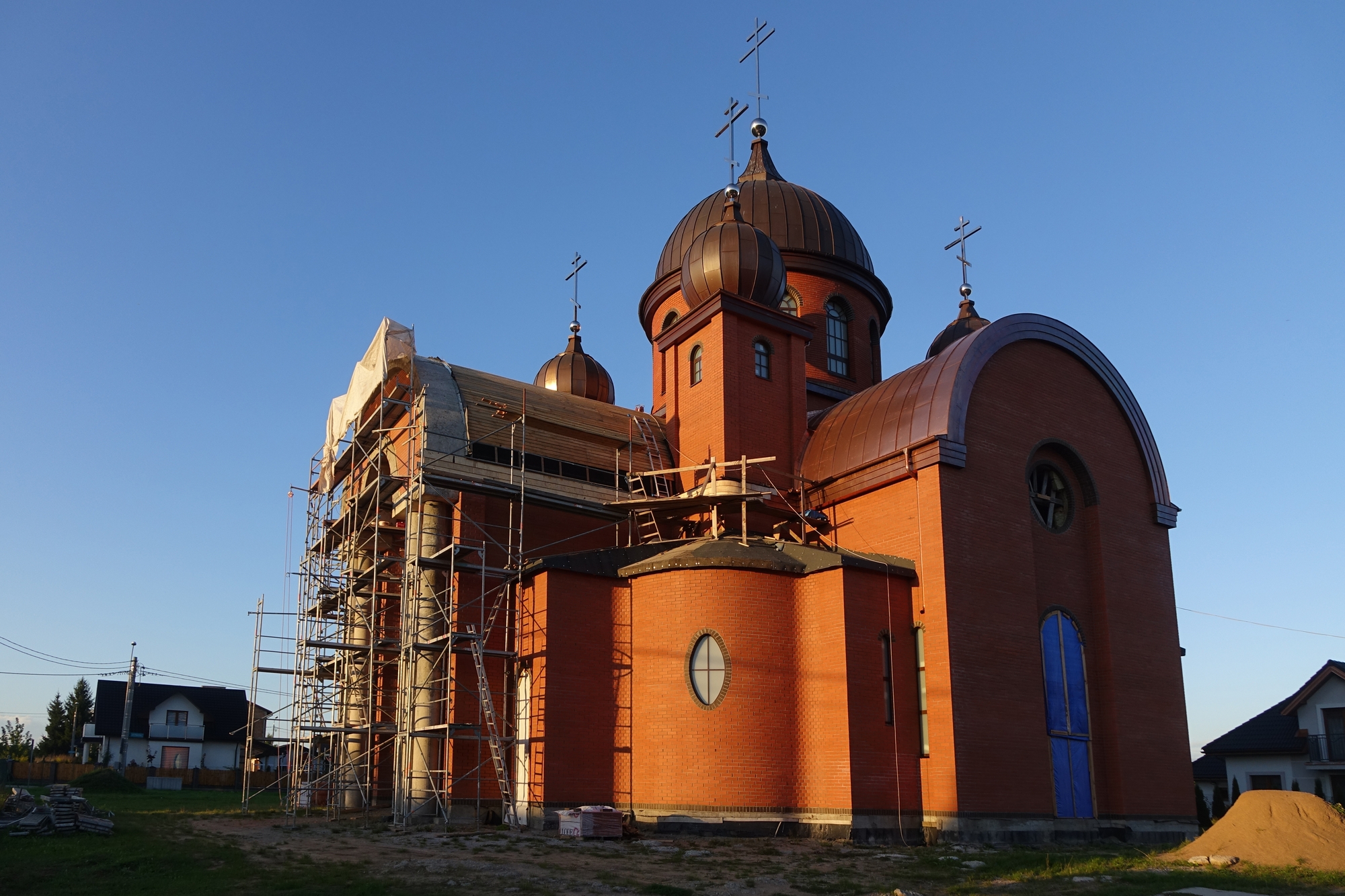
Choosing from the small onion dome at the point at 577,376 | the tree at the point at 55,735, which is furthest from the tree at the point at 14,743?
the small onion dome at the point at 577,376

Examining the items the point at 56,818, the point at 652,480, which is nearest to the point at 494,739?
the point at 56,818

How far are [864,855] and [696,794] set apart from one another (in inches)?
127

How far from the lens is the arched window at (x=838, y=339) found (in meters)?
29.3

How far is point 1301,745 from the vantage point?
3256 centimetres

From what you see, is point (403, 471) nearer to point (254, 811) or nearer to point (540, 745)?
point (540, 745)

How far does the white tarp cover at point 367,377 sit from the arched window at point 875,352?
12640mm

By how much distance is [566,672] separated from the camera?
19625 mm

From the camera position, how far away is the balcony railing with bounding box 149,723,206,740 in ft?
162

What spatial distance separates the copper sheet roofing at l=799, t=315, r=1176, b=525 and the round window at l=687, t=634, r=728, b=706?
16.2ft

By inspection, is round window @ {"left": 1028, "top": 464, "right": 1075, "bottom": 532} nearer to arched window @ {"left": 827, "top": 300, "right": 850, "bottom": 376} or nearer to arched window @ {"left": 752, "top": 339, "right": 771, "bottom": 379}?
arched window @ {"left": 752, "top": 339, "right": 771, "bottom": 379}

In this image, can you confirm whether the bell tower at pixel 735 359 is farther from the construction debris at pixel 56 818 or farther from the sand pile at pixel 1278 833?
the construction debris at pixel 56 818

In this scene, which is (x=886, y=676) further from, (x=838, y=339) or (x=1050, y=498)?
(x=838, y=339)

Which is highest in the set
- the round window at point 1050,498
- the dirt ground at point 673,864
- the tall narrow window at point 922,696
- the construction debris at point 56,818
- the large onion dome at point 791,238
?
the large onion dome at point 791,238

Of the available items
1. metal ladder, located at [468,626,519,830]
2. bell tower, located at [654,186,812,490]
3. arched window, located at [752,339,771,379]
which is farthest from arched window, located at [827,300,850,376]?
metal ladder, located at [468,626,519,830]
